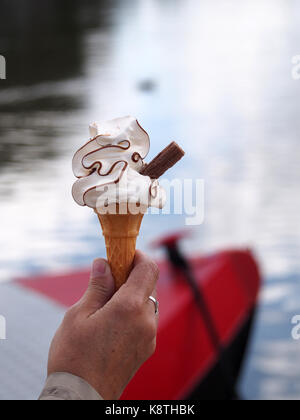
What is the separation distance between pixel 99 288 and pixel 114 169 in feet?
0.76

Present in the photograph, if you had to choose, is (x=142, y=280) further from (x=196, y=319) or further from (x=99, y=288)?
(x=196, y=319)

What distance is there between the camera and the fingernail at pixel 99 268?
0.92m

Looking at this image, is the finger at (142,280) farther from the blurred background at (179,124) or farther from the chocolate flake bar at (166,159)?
the blurred background at (179,124)

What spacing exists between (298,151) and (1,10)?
35.1ft

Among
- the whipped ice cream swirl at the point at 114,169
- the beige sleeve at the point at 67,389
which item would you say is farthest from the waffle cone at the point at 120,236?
the beige sleeve at the point at 67,389

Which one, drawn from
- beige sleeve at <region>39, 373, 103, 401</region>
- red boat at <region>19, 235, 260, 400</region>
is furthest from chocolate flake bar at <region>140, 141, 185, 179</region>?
red boat at <region>19, 235, 260, 400</region>

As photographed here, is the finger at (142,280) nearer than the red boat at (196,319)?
Yes

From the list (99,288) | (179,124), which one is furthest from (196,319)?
(179,124)

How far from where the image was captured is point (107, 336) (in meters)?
0.84

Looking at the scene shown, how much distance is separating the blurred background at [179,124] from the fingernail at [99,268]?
181 cm

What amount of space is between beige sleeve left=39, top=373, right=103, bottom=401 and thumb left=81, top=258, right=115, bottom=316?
4.1 inches

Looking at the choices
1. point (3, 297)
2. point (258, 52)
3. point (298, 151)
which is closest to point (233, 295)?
point (3, 297)

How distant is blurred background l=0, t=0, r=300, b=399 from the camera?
3789 mm
